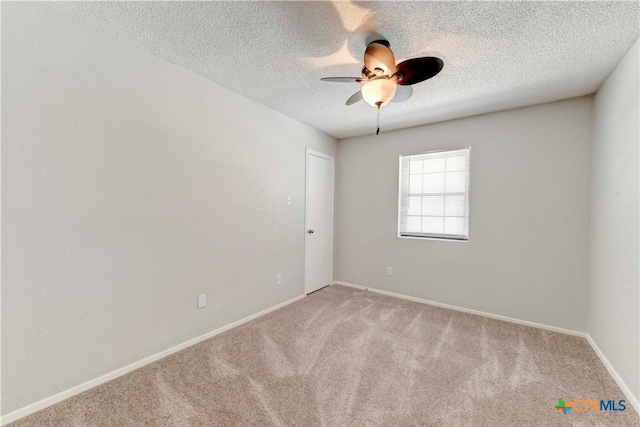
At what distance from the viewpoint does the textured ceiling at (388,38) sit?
1.51m

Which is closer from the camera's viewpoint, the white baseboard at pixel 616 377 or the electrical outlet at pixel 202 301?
the white baseboard at pixel 616 377

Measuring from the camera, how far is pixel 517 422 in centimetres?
151

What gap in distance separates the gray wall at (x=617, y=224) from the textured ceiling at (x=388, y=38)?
→ 26cm

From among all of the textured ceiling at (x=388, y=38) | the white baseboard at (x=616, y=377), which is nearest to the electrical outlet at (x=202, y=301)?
the textured ceiling at (x=388, y=38)

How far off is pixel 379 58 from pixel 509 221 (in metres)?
2.46

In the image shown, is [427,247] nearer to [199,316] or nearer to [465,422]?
[465,422]

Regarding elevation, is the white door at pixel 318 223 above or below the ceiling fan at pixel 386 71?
below

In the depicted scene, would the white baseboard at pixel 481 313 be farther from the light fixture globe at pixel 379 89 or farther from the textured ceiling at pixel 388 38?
the light fixture globe at pixel 379 89

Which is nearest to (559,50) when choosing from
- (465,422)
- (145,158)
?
(465,422)

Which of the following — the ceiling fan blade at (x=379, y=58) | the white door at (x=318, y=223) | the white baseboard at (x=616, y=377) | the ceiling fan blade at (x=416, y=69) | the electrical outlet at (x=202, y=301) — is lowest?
the white baseboard at (x=616, y=377)

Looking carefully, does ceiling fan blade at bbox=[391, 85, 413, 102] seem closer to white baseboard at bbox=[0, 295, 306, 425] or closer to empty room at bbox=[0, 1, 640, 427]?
empty room at bbox=[0, 1, 640, 427]

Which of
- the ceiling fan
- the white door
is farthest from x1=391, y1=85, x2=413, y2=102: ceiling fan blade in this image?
the white door

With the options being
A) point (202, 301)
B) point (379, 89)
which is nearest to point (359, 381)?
point (202, 301)

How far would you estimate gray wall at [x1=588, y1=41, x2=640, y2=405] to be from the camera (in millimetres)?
1719
